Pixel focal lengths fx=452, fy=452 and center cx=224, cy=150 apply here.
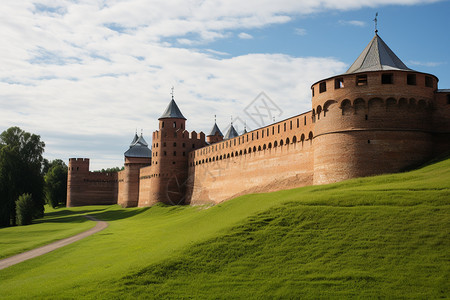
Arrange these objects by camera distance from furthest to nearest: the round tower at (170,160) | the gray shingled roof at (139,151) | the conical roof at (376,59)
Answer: the gray shingled roof at (139,151) → the round tower at (170,160) → the conical roof at (376,59)

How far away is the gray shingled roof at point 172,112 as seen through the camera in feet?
206

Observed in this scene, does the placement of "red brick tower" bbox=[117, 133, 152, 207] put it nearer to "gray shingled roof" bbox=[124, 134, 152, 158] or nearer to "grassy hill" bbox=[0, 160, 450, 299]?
"gray shingled roof" bbox=[124, 134, 152, 158]

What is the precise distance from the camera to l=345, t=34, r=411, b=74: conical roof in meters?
29.1

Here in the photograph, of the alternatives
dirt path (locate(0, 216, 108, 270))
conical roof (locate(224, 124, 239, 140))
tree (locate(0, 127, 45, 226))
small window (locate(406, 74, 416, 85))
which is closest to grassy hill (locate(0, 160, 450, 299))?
dirt path (locate(0, 216, 108, 270))

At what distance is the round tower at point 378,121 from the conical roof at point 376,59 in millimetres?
135

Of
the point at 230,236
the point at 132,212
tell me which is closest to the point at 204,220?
the point at 230,236

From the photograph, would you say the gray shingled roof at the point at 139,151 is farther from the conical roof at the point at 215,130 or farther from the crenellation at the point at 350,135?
the crenellation at the point at 350,135

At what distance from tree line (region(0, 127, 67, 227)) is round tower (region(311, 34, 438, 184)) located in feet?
119

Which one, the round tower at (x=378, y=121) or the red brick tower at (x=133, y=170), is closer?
the round tower at (x=378, y=121)

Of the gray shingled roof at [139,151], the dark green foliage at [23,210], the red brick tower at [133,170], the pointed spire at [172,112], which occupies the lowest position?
the dark green foliage at [23,210]

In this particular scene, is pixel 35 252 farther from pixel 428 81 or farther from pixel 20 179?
pixel 20 179

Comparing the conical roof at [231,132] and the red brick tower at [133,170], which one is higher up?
the conical roof at [231,132]

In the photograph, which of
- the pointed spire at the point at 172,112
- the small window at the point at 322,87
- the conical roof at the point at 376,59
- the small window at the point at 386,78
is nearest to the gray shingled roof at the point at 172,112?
the pointed spire at the point at 172,112

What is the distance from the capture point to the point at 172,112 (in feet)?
207
